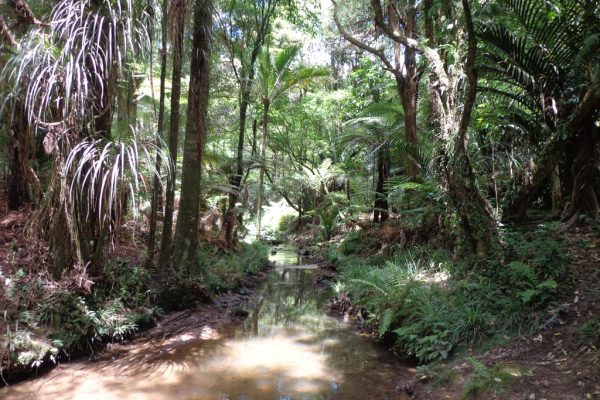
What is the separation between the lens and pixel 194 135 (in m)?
6.75

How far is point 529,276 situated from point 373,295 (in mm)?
2542

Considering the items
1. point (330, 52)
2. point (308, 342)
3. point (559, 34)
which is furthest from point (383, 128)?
point (330, 52)

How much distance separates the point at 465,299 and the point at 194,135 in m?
4.86

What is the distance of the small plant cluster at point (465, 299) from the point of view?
4.18 m

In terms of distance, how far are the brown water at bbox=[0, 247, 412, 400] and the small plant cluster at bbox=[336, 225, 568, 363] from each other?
420mm

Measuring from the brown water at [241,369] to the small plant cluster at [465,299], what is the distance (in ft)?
1.38

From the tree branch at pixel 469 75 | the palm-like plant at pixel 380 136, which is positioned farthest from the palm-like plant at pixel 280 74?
the tree branch at pixel 469 75

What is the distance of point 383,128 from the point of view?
441 inches

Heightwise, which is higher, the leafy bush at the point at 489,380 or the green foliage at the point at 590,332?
the green foliage at the point at 590,332

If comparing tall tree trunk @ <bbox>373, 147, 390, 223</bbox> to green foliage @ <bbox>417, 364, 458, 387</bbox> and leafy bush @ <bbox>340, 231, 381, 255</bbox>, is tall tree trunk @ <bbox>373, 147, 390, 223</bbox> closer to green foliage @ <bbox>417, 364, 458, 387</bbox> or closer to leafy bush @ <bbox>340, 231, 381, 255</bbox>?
leafy bush @ <bbox>340, 231, 381, 255</bbox>

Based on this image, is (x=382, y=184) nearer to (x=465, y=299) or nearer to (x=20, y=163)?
(x=465, y=299)

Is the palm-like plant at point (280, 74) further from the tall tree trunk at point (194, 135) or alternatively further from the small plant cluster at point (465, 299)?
the small plant cluster at point (465, 299)

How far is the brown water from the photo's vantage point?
12.7 ft

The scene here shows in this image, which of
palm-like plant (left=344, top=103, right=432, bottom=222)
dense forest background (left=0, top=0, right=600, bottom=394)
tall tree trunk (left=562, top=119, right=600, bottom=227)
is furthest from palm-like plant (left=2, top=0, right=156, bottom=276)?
palm-like plant (left=344, top=103, right=432, bottom=222)
